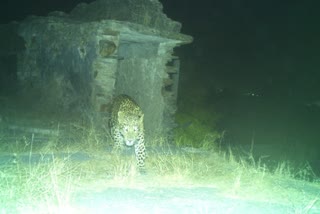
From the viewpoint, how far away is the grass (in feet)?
19.9

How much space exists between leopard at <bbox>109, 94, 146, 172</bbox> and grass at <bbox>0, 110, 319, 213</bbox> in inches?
11.7

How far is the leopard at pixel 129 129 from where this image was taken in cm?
910

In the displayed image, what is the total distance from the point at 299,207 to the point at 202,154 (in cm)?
480

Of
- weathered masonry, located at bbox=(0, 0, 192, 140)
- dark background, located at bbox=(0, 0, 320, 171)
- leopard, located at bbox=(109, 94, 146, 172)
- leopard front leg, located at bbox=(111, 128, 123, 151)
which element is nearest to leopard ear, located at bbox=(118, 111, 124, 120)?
leopard, located at bbox=(109, 94, 146, 172)

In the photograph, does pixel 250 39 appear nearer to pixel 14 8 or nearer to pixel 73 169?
pixel 14 8

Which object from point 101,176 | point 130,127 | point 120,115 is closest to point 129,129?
point 130,127

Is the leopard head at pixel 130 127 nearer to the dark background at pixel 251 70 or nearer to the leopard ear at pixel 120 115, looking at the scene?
the leopard ear at pixel 120 115

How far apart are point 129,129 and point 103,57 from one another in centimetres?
330

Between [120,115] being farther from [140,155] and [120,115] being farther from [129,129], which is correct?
[140,155]

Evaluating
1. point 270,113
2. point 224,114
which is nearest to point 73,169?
point 224,114

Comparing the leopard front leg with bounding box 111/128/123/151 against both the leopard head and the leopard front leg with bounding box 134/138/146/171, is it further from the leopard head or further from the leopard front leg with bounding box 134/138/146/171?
the leopard front leg with bounding box 134/138/146/171

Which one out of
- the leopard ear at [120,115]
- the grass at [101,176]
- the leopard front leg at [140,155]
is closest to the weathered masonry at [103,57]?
the grass at [101,176]

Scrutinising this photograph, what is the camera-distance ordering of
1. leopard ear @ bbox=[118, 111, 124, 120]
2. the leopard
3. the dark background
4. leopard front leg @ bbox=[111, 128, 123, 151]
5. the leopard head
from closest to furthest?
the leopard < the leopard head < leopard ear @ bbox=[118, 111, 124, 120] < leopard front leg @ bbox=[111, 128, 123, 151] < the dark background

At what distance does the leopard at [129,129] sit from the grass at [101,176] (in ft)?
0.97
